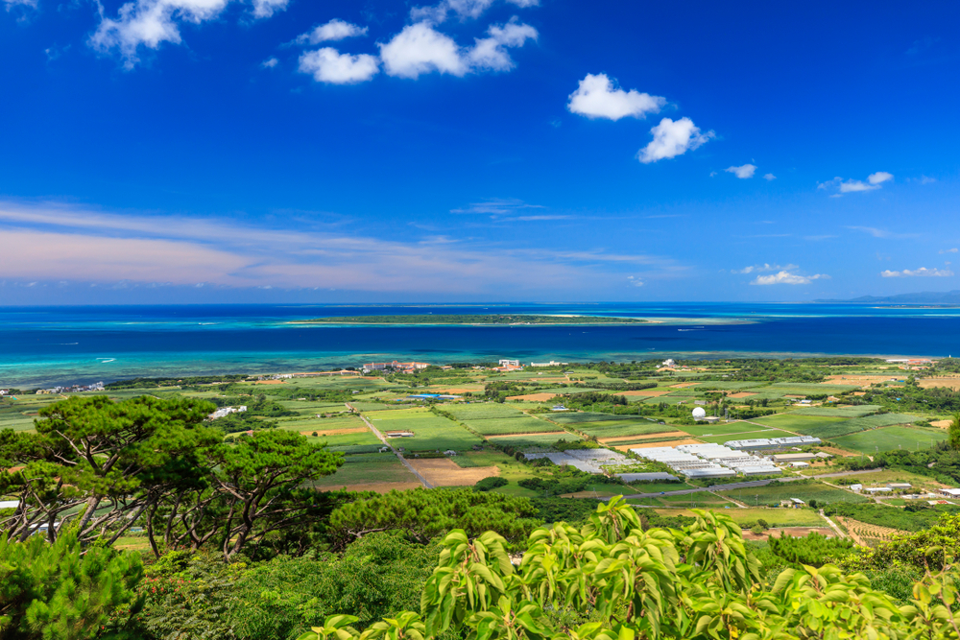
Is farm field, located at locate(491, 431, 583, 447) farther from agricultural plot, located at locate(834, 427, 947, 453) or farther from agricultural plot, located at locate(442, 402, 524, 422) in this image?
agricultural plot, located at locate(834, 427, 947, 453)

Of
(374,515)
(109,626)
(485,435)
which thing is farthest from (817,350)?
(109,626)

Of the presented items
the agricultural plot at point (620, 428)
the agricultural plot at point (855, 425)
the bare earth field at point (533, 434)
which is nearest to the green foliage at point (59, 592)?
the bare earth field at point (533, 434)

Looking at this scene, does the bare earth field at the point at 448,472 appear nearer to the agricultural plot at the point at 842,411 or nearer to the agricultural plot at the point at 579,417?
the agricultural plot at the point at 579,417

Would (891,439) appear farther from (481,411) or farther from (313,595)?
(313,595)

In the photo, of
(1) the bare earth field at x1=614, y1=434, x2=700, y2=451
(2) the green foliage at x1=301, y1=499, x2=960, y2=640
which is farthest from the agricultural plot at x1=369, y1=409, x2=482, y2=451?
(2) the green foliage at x1=301, y1=499, x2=960, y2=640

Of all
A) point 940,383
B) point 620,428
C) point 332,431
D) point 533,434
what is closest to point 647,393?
point 620,428

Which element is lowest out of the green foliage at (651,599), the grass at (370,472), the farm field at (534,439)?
the farm field at (534,439)
